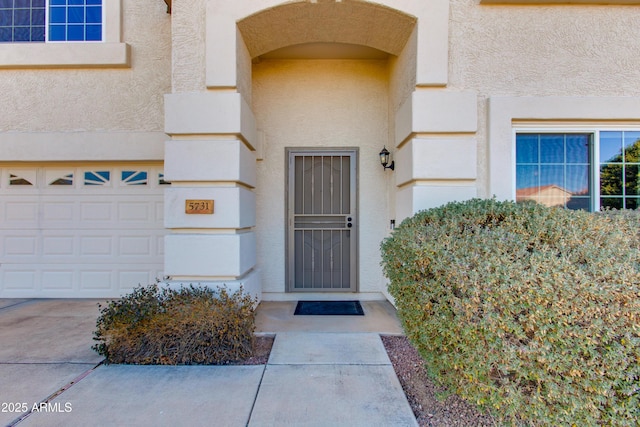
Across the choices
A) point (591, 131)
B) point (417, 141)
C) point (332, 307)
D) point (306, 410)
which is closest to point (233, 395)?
point (306, 410)

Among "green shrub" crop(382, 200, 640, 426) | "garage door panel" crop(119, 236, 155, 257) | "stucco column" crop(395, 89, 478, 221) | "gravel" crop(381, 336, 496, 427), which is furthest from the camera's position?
"garage door panel" crop(119, 236, 155, 257)

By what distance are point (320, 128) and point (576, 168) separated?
369cm

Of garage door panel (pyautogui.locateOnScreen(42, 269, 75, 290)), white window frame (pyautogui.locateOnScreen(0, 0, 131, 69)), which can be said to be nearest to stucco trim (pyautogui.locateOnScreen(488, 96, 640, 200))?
white window frame (pyautogui.locateOnScreen(0, 0, 131, 69))

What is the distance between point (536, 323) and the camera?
6.98 ft

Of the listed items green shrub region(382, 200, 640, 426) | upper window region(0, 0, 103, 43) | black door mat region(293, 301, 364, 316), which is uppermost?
upper window region(0, 0, 103, 43)

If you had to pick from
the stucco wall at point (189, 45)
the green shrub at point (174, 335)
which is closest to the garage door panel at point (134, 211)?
the stucco wall at point (189, 45)

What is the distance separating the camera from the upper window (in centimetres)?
548

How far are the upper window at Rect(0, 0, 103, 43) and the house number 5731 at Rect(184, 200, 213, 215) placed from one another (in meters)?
3.68

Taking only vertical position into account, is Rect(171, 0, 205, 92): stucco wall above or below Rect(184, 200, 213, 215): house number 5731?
above

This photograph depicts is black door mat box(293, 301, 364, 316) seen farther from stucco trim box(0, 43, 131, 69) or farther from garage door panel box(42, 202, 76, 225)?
stucco trim box(0, 43, 131, 69)

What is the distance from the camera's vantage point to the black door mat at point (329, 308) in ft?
16.0

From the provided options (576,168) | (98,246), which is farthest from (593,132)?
(98,246)

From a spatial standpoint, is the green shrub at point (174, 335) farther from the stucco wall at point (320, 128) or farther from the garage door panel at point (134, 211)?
the garage door panel at point (134, 211)

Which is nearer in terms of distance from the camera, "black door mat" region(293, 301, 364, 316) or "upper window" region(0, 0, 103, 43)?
"black door mat" region(293, 301, 364, 316)
